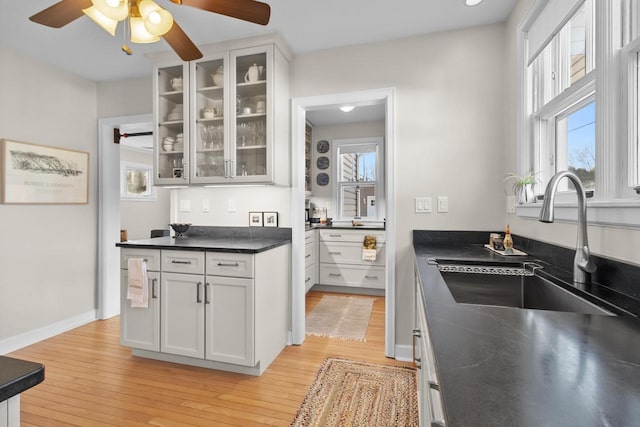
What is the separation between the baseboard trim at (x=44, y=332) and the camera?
8.47 feet

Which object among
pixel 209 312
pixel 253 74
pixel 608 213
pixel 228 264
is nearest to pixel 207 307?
pixel 209 312

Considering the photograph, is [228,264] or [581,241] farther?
[228,264]

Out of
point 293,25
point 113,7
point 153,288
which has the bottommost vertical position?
point 153,288

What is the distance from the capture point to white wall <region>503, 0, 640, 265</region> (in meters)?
0.98

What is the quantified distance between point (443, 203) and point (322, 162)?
110 inches

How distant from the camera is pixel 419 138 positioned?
7.89 ft

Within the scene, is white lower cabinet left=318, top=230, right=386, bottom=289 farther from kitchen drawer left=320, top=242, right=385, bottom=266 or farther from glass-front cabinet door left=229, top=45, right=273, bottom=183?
glass-front cabinet door left=229, top=45, right=273, bottom=183

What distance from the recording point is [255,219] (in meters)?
2.76

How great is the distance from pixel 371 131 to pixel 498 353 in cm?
440

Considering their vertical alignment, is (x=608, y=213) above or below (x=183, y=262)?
above

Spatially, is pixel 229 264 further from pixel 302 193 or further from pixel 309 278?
pixel 309 278

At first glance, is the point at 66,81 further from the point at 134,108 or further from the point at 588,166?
the point at 588,166

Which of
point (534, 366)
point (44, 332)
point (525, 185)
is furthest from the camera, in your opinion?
point (44, 332)

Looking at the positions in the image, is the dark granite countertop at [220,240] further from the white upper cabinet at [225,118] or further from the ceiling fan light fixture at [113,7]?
the ceiling fan light fixture at [113,7]
